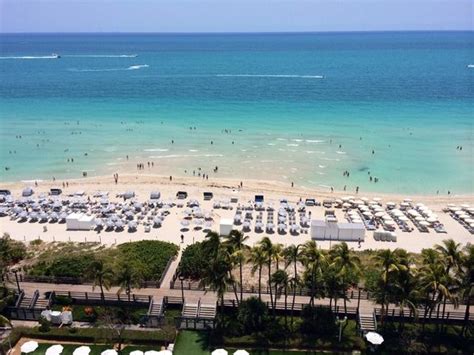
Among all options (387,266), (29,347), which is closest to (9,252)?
(29,347)

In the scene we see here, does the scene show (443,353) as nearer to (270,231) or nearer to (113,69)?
(270,231)

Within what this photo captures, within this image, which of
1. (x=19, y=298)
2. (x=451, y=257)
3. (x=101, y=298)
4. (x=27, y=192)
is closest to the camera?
(x=451, y=257)

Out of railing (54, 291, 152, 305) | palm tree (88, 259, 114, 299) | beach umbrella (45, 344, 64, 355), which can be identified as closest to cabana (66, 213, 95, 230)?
railing (54, 291, 152, 305)

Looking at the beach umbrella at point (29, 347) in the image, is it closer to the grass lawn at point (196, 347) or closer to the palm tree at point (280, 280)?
the grass lawn at point (196, 347)

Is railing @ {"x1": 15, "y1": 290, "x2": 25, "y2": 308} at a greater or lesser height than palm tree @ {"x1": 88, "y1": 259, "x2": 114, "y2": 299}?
lesser

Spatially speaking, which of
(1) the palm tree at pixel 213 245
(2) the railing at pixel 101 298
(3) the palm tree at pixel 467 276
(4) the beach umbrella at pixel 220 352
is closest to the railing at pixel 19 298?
(2) the railing at pixel 101 298

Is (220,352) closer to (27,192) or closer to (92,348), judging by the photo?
(92,348)

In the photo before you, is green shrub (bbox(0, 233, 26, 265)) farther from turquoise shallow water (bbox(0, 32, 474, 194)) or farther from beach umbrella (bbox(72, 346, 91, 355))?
turquoise shallow water (bbox(0, 32, 474, 194))
